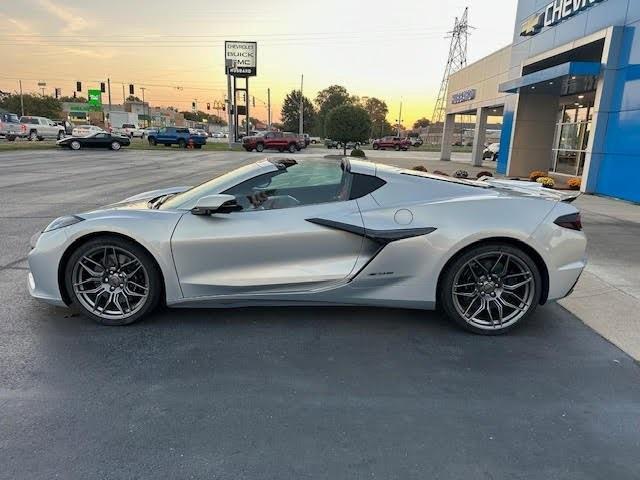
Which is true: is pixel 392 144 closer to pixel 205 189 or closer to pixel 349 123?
pixel 349 123

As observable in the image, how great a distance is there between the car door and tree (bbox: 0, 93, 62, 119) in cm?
10734

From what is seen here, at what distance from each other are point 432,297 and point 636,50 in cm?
1288

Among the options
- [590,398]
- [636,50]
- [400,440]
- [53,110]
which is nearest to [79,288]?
[400,440]

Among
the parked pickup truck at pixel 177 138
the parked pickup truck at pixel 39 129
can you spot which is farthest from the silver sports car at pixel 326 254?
the parked pickup truck at pixel 39 129

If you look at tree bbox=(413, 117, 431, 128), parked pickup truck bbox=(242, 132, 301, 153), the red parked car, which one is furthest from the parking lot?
tree bbox=(413, 117, 431, 128)

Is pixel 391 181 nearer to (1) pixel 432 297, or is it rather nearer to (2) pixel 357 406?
(1) pixel 432 297

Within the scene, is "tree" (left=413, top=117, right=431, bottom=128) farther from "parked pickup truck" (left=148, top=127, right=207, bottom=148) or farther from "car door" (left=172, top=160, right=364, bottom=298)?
"car door" (left=172, top=160, right=364, bottom=298)

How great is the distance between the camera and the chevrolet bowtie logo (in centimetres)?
1762

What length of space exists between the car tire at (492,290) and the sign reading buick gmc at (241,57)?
5194cm

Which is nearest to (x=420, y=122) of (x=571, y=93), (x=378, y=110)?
(x=378, y=110)

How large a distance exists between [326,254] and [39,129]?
4752cm

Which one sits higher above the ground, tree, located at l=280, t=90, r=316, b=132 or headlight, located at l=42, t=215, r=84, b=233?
tree, located at l=280, t=90, r=316, b=132

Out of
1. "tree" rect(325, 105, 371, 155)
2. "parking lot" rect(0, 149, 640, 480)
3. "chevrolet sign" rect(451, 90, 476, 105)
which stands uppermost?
"chevrolet sign" rect(451, 90, 476, 105)

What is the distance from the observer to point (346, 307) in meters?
4.42
